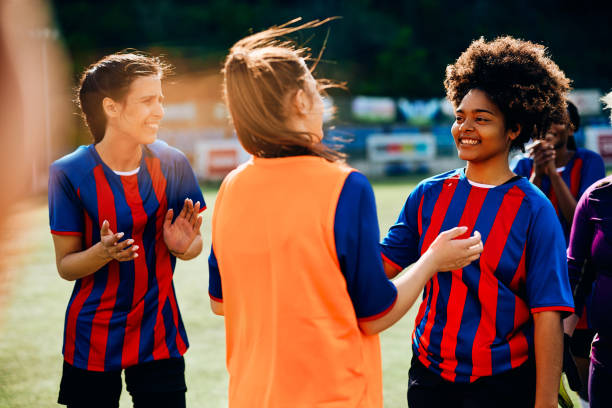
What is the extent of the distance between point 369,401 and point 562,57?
45.7m

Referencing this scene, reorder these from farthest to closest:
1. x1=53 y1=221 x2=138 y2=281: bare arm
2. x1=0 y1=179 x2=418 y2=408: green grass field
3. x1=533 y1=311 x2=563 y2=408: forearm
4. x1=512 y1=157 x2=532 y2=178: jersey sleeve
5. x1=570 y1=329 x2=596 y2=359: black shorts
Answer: x1=0 y1=179 x2=418 y2=408: green grass field
x1=512 y1=157 x2=532 y2=178: jersey sleeve
x1=570 y1=329 x2=596 y2=359: black shorts
x1=53 y1=221 x2=138 y2=281: bare arm
x1=533 y1=311 x2=563 y2=408: forearm

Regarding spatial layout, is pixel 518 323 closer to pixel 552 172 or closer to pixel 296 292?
pixel 296 292

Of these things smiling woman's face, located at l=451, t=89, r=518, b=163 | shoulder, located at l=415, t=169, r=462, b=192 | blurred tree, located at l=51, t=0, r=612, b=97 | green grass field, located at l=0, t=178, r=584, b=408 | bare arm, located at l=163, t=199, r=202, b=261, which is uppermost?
blurred tree, located at l=51, t=0, r=612, b=97

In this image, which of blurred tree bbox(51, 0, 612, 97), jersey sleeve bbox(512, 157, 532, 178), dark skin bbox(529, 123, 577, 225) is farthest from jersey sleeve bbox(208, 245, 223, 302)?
blurred tree bbox(51, 0, 612, 97)

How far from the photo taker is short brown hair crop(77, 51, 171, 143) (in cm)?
280

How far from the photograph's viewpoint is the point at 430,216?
8.07 feet

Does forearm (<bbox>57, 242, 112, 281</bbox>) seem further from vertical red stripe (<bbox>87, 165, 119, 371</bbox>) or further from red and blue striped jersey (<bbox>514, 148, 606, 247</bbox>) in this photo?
red and blue striped jersey (<bbox>514, 148, 606, 247</bbox>)

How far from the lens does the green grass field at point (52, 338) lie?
4566 mm

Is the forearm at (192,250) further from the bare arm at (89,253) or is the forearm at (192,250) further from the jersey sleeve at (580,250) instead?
the jersey sleeve at (580,250)

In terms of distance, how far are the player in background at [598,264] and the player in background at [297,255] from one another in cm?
107

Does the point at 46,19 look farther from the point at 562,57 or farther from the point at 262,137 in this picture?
the point at 262,137

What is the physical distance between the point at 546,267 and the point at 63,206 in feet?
6.27

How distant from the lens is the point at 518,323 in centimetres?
227

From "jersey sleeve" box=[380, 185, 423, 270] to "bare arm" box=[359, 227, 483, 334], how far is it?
582 millimetres
